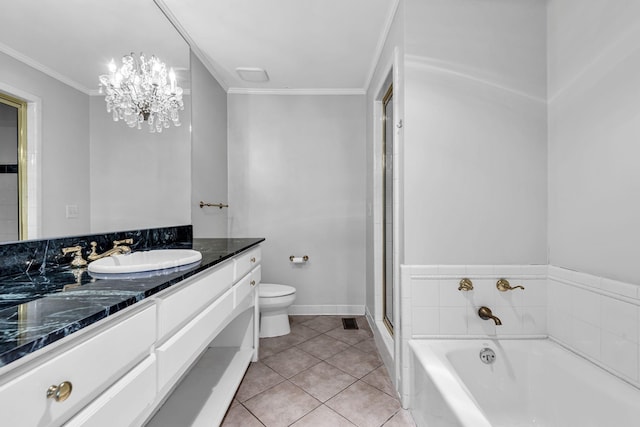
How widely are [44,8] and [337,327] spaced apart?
277 centimetres

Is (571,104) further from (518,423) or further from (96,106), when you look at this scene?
(96,106)

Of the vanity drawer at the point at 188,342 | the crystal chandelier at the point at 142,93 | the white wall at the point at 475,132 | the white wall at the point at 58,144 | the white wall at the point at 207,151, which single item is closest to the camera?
the vanity drawer at the point at 188,342

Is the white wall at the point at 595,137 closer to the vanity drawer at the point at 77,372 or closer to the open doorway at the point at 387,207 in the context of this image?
the open doorway at the point at 387,207

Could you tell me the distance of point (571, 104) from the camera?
60.1 inches

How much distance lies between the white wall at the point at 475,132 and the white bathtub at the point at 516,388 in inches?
18.2

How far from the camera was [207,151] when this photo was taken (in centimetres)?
258

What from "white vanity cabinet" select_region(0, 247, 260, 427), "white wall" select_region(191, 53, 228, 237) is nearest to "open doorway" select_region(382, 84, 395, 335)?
"white vanity cabinet" select_region(0, 247, 260, 427)

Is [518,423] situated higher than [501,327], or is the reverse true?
[501,327]

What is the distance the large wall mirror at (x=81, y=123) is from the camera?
1.13m

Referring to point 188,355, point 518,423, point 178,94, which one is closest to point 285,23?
point 178,94

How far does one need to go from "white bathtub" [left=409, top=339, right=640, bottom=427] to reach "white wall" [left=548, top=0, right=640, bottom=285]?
45cm

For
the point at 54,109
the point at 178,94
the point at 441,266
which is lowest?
the point at 441,266

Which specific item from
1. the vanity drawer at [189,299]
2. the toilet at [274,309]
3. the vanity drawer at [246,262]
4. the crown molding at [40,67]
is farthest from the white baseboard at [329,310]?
the crown molding at [40,67]

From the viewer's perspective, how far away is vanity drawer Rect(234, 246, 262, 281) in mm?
1723
